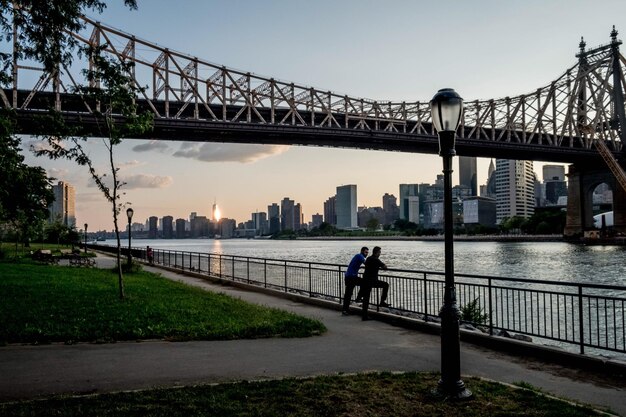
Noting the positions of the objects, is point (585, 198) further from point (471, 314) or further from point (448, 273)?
point (448, 273)

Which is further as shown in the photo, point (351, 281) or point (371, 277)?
point (351, 281)

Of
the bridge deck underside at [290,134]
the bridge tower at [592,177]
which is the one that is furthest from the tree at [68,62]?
the bridge tower at [592,177]

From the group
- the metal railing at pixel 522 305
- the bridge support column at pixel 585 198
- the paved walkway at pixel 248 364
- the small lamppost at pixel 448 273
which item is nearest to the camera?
the small lamppost at pixel 448 273

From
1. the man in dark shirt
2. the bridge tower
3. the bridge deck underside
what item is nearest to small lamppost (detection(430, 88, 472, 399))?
the man in dark shirt

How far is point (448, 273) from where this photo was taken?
22.8 ft

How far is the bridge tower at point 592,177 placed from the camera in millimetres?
94562

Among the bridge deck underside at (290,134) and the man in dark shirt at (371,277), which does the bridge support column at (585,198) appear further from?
the man in dark shirt at (371,277)

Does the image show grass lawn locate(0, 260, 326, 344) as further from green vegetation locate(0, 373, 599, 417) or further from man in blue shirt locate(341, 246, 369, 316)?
green vegetation locate(0, 373, 599, 417)

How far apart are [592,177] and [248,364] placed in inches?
3971

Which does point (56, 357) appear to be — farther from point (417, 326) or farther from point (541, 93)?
point (541, 93)

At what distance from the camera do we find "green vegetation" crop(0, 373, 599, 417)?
5758 mm

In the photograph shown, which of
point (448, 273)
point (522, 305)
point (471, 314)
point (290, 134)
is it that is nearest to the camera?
point (448, 273)

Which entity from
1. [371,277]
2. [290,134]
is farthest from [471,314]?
[290,134]

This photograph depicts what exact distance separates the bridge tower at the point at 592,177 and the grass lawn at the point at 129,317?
302ft
